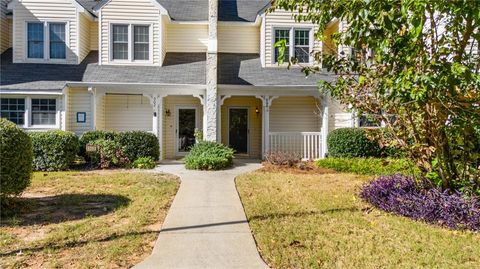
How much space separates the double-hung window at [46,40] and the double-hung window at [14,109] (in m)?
2.47

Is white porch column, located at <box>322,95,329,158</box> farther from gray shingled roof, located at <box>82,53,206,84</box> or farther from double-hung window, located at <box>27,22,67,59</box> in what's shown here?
double-hung window, located at <box>27,22,67,59</box>

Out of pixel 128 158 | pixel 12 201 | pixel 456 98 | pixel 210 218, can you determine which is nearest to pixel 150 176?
pixel 128 158

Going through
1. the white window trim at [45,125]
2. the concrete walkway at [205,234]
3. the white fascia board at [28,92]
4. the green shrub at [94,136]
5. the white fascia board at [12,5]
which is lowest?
the concrete walkway at [205,234]

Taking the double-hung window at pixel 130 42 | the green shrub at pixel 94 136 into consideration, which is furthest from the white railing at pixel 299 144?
the double-hung window at pixel 130 42

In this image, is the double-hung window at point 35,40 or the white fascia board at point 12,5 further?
the double-hung window at point 35,40

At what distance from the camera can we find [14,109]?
563 inches

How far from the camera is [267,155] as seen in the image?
A: 13.7 m

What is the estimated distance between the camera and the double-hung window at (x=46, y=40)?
51.4ft

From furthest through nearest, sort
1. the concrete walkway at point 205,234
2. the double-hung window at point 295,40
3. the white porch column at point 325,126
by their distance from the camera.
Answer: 1. the double-hung window at point 295,40
2. the white porch column at point 325,126
3. the concrete walkway at point 205,234

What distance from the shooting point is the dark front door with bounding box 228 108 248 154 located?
55.9 ft

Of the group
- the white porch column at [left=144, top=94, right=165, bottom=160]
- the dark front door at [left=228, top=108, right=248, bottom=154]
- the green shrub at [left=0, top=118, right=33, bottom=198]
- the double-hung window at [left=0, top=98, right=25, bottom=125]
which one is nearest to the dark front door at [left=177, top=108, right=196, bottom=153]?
the dark front door at [left=228, top=108, right=248, bottom=154]

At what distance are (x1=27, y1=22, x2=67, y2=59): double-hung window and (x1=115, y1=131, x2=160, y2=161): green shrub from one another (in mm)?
5621

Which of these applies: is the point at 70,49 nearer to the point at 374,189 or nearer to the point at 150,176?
the point at 150,176

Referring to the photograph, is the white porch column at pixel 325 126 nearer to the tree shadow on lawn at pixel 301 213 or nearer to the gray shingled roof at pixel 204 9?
the gray shingled roof at pixel 204 9
